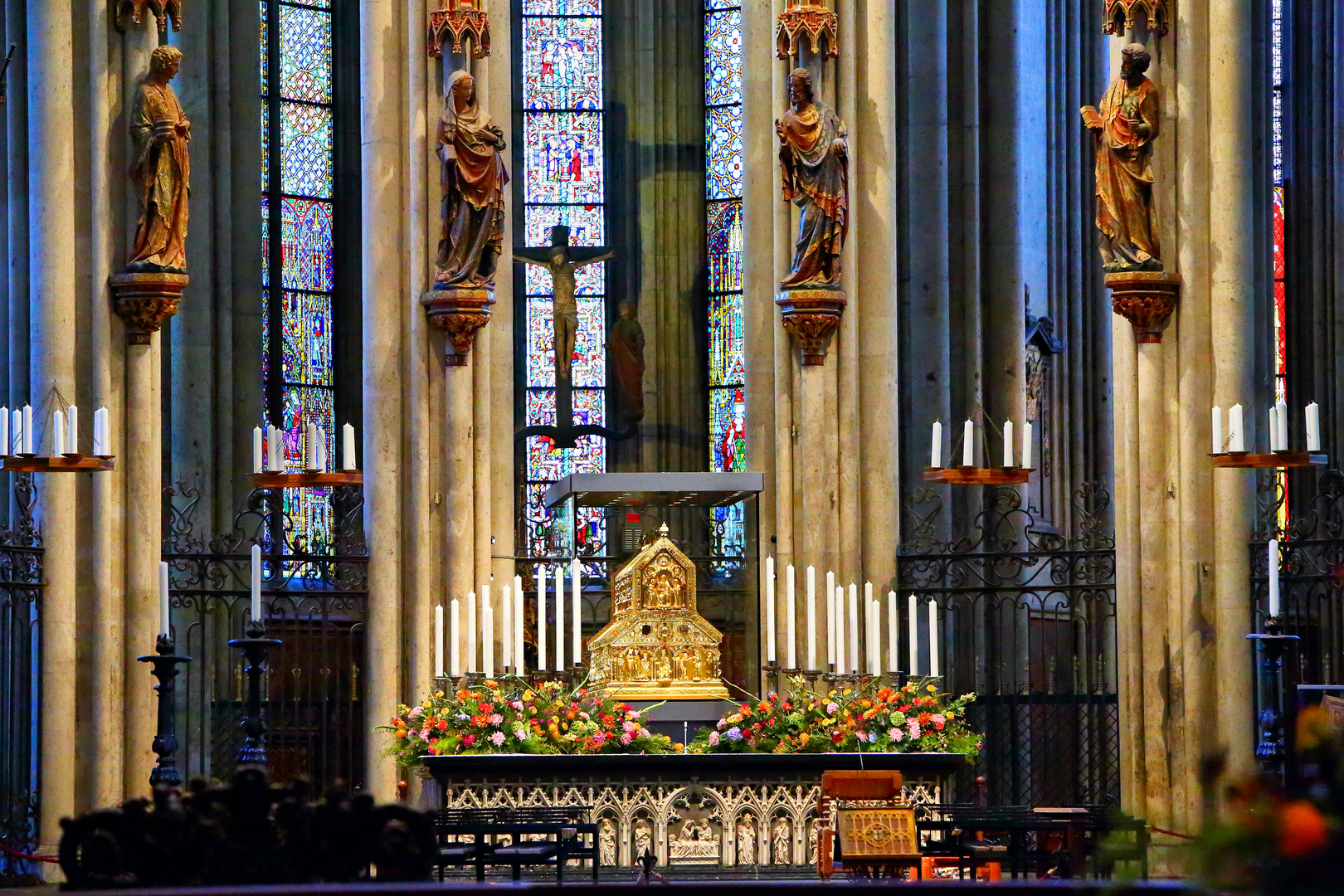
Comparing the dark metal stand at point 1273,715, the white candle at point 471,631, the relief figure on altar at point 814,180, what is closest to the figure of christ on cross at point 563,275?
the relief figure on altar at point 814,180

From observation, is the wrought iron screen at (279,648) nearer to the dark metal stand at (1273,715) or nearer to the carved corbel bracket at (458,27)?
the carved corbel bracket at (458,27)

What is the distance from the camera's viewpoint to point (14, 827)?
17281mm

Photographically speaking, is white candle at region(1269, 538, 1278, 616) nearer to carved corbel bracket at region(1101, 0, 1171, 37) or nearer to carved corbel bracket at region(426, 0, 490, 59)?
carved corbel bracket at region(1101, 0, 1171, 37)

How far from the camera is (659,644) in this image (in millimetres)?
17125

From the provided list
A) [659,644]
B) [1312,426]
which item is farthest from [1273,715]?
[659,644]

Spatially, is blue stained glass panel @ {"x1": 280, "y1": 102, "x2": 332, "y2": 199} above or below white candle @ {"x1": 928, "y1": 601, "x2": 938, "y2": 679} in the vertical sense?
above

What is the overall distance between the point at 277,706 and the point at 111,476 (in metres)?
4.14

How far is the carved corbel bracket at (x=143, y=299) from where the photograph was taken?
17859mm

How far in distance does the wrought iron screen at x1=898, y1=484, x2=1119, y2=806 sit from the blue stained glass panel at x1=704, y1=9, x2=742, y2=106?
20.7 ft

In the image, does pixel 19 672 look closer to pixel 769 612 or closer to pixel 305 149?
pixel 769 612

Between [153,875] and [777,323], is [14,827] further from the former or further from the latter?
[153,875]

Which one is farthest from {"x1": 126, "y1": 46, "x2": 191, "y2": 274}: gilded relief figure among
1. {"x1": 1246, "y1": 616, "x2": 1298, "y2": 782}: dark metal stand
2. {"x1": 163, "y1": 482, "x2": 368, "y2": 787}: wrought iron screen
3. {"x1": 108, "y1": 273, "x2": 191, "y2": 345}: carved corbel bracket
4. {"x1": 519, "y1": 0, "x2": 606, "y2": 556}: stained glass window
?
{"x1": 1246, "y1": 616, "x2": 1298, "y2": 782}: dark metal stand

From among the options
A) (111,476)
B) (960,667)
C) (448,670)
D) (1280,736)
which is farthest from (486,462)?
(1280,736)

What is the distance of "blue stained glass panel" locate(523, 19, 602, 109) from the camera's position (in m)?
26.2
